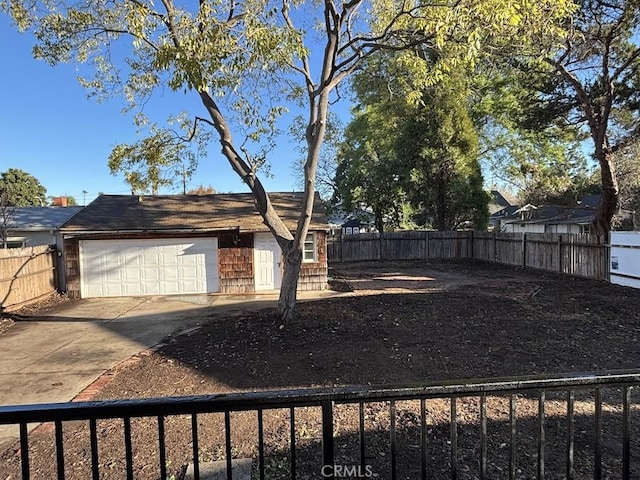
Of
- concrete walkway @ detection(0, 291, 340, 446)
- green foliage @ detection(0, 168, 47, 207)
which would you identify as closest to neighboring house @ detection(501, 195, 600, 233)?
concrete walkway @ detection(0, 291, 340, 446)

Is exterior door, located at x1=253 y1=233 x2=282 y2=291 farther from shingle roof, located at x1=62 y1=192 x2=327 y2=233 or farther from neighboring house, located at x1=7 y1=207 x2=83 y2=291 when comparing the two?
neighboring house, located at x1=7 y1=207 x2=83 y2=291

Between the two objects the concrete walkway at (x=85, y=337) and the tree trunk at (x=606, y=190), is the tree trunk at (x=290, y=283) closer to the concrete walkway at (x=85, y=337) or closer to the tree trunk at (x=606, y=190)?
the concrete walkway at (x=85, y=337)

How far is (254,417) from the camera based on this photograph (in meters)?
4.28

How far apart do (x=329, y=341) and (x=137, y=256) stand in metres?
9.20

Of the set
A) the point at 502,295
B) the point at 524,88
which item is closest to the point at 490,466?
the point at 502,295

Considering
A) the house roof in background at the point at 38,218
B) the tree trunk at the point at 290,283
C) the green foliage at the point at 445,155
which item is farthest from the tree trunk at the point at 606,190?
the house roof in background at the point at 38,218

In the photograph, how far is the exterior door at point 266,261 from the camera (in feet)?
44.4

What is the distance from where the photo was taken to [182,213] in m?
14.8

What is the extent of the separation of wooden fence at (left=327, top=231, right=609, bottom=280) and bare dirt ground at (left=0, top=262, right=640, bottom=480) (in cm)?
289

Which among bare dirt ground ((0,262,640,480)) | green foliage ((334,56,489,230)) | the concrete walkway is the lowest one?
the concrete walkway

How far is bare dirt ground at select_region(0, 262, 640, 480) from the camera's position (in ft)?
11.5

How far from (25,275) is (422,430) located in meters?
12.9

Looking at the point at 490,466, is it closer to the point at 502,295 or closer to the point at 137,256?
the point at 502,295

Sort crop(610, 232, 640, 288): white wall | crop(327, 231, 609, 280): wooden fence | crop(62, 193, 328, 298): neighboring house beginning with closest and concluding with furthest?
crop(610, 232, 640, 288): white wall < crop(62, 193, 328, 298): neighboring house < crop(327, 231, 609, 280): wooden fence
